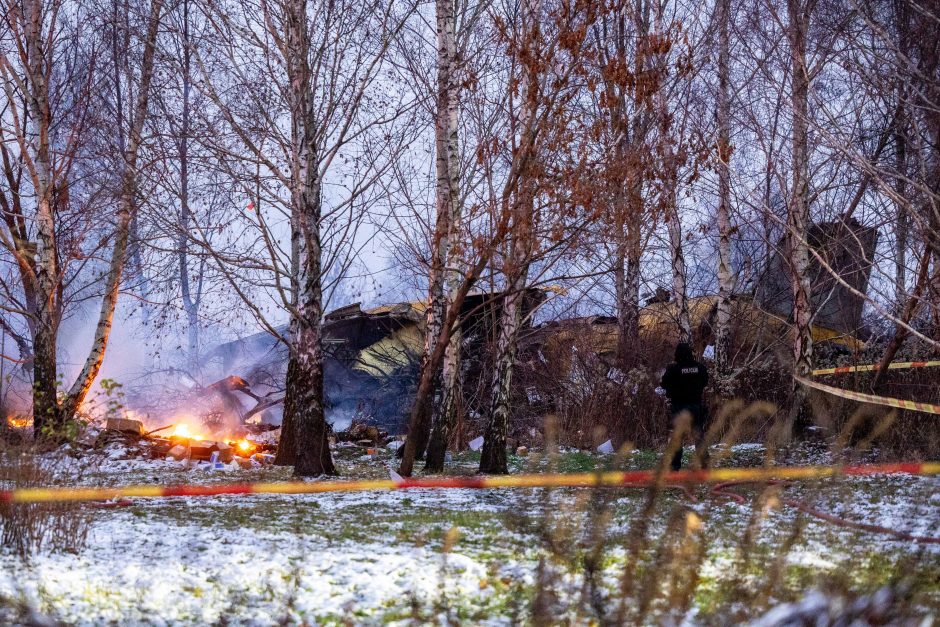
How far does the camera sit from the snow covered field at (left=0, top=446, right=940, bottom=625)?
121 inches

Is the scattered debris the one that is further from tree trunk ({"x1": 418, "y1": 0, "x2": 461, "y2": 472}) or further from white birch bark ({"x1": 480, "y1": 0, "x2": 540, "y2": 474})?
white birch bark ({"x1": 480, "y1": 0, "x2": 540, "y2": 474})

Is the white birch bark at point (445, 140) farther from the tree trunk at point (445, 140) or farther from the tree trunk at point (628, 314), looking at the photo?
the tree trunk at point (628, 314)

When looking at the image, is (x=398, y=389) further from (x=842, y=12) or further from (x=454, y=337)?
(x=842, y=12)

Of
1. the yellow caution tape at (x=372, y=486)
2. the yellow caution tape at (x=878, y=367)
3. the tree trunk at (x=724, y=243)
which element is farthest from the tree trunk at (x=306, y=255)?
the yellow caution tape at (x=878, y=367)

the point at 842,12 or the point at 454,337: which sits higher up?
the point at 842,12

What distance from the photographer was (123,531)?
628 cm

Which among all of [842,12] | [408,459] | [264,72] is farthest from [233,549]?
[842,12]

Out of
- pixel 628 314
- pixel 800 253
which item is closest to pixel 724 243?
pixel 800 253

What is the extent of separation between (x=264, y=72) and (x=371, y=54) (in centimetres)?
140

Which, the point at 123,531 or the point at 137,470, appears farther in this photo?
the point at 137,470

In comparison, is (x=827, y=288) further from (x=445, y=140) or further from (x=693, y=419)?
(x=445, y=140)

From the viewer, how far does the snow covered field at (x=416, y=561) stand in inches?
121

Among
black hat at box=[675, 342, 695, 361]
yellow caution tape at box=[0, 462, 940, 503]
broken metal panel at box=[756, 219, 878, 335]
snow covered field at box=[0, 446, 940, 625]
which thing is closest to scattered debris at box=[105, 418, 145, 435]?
yellow caution tape at box=[0, 462, 940, 503]

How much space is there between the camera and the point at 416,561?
16.4ft
